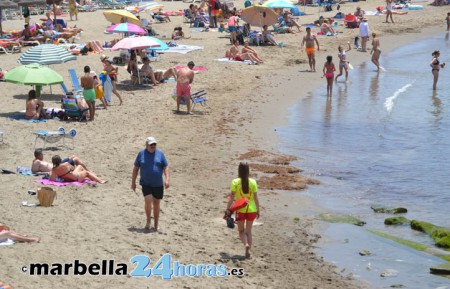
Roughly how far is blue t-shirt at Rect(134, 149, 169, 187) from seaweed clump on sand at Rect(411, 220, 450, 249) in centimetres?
455

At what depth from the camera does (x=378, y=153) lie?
18297 millimetres

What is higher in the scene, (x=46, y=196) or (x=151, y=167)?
(x=151, y=167)

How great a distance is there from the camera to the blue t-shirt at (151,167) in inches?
440

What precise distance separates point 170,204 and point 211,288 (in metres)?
3.73

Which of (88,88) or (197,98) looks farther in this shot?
(197,98)

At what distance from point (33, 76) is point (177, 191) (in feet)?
19.8

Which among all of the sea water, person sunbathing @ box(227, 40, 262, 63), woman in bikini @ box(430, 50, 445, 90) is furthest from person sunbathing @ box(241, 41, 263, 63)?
woman in bikini @ box(430, 50, 445, 90)

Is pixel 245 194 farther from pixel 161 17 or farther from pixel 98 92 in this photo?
pixel 161 17

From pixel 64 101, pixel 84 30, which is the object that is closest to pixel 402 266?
pixel 64 101

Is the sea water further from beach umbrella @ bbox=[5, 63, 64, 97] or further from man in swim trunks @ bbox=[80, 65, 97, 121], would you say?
beach umbrella @ bbox=[5, 63, 64, 97]

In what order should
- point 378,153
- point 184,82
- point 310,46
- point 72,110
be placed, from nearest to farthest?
1. point 378,153
2. point 72,110
3. point 184,82
4. point 310,46

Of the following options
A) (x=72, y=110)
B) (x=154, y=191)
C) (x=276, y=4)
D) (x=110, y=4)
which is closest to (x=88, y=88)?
(x=72, y=110)

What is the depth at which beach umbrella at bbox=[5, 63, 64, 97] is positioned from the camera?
60.5 feet

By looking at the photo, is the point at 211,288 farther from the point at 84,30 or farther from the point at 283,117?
the point at 84,30
